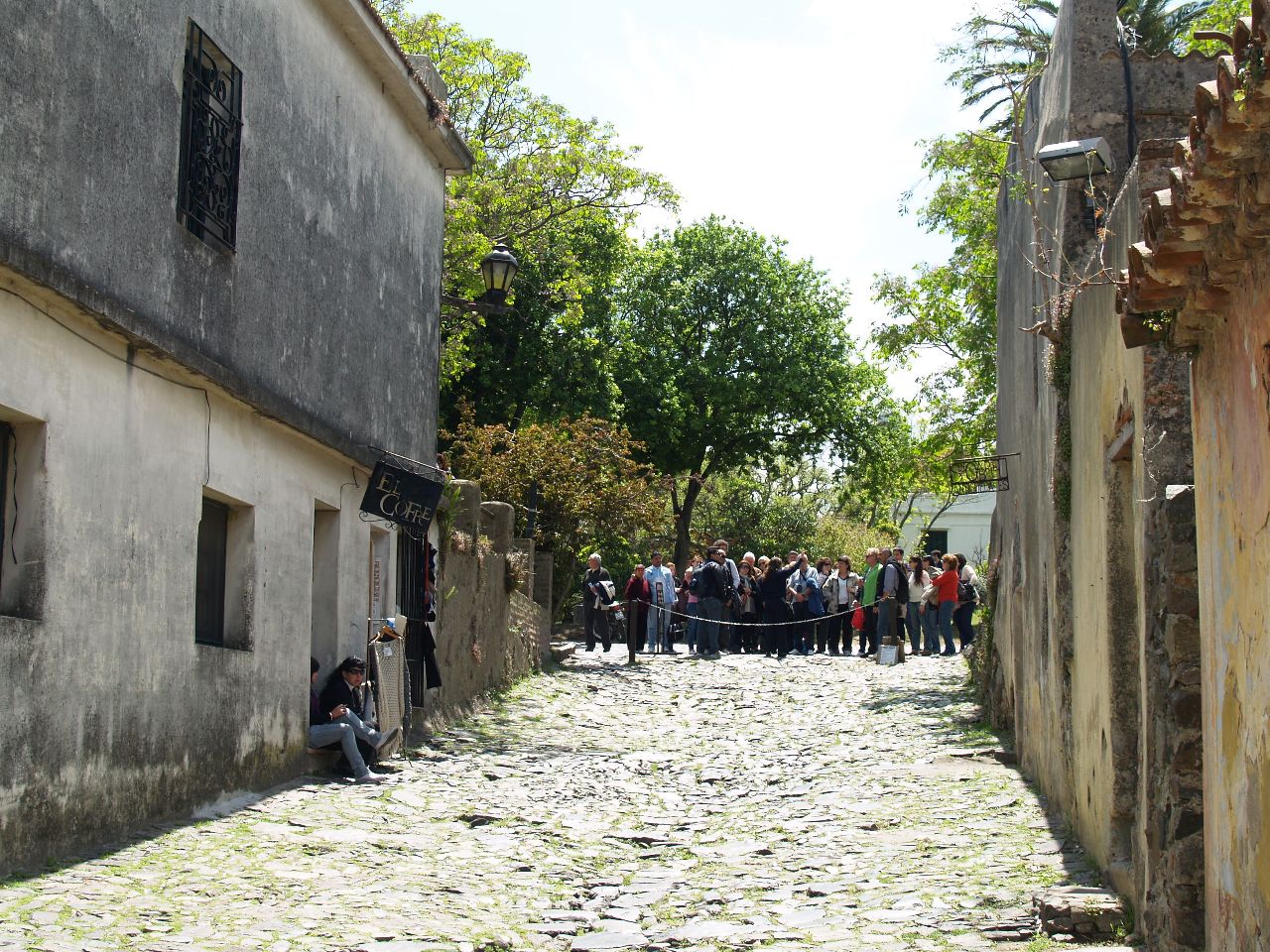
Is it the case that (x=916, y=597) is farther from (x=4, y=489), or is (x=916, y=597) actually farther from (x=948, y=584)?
(x=4, y=489)

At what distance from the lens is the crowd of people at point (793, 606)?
75.0 ft

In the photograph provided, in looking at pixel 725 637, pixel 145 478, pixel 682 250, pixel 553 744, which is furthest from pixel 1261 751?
pixel 682 250

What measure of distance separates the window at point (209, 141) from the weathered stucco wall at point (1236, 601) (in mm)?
7268

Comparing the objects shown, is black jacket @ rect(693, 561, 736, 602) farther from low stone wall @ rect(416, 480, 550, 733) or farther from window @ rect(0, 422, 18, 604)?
window @ rect(0, 422, 18, 604)

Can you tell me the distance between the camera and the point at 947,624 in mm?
22688

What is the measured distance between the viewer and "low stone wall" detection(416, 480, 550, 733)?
17.1 metres

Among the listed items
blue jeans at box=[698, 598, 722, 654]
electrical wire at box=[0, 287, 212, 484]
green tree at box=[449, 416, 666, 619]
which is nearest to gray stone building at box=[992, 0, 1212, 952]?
electrical wire at box=[0, 287, 212, 484]

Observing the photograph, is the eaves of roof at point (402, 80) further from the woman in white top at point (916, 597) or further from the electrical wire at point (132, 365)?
the woman in white top at point (916, 597)

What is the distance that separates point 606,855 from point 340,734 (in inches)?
144

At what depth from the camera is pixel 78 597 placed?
29.7ft

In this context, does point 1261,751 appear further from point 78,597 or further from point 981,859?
point 78,597

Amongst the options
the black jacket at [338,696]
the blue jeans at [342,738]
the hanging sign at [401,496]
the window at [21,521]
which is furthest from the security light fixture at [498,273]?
the window at [21,521]

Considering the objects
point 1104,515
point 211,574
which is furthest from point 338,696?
point 1104,515

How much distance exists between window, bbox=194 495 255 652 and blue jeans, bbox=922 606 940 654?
13532 millimetres
